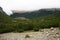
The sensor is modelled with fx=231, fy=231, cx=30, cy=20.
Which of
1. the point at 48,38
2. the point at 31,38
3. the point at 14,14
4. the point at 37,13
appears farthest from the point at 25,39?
the point at 37,13

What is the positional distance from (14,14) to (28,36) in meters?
34.4

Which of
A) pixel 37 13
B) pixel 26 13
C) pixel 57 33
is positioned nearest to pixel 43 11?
pixel 37 13

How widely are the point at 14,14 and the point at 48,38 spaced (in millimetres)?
35918

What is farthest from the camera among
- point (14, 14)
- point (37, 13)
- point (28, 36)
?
point (37, 13)

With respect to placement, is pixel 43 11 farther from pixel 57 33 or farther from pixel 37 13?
pixel 57 33

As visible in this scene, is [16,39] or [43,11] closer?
[16,39]

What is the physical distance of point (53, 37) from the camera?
15.2m

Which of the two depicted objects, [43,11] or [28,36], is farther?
[43,11]

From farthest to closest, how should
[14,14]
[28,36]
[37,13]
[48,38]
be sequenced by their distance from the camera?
[37,13]
[14,14]
[28,36]
[48,38]

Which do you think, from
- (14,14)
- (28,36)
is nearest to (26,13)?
(14,14)

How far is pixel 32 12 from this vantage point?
56.2 meters

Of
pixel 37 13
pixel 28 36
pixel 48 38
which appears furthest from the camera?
pixel 37 13

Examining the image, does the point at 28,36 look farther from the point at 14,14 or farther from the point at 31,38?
the point at 14,14

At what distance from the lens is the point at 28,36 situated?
16.4m
